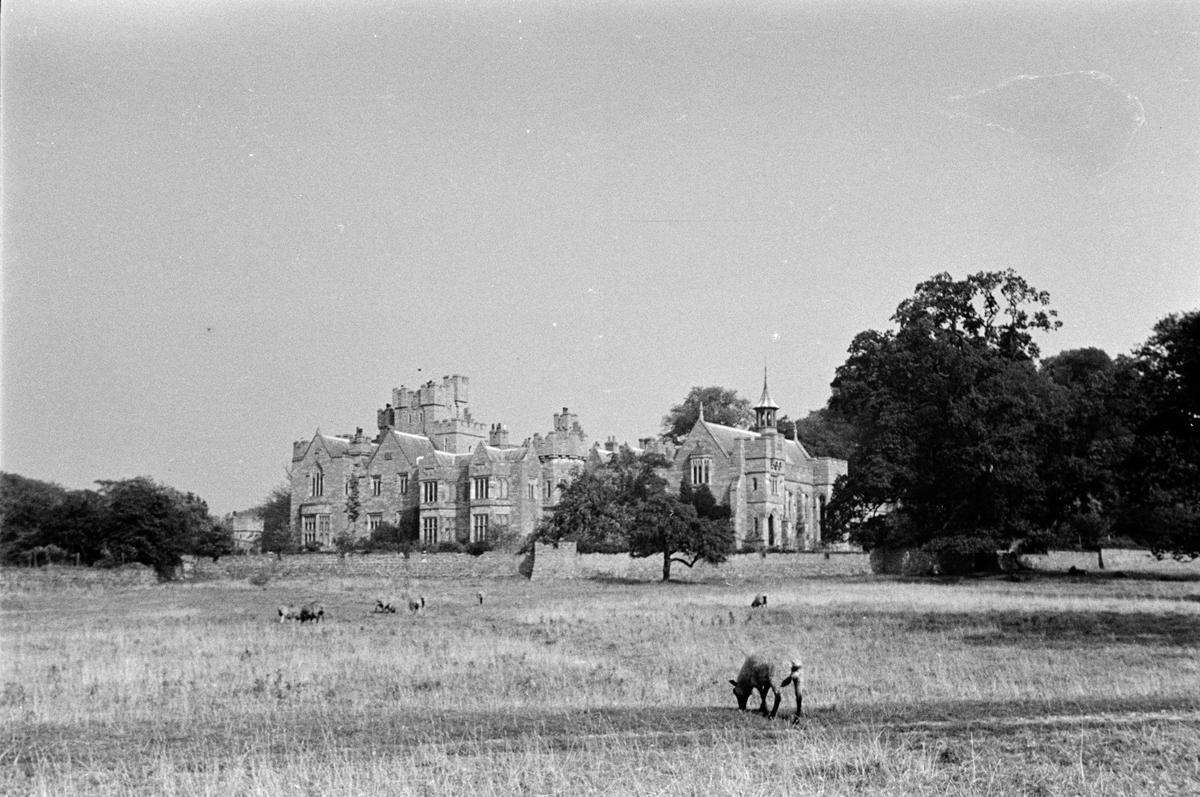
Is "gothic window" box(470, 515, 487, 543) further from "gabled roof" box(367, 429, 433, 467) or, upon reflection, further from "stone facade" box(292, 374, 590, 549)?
"gabled roof" box(367, 429, 433, 467)

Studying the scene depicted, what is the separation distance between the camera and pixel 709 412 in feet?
353

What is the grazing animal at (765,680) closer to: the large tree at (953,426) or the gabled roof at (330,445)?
the large tree at (953,426)

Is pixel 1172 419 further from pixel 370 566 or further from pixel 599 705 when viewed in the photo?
pixel 370 566

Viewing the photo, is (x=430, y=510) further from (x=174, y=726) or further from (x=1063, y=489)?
(x=174, y=726)

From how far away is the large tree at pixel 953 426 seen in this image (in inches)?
2138

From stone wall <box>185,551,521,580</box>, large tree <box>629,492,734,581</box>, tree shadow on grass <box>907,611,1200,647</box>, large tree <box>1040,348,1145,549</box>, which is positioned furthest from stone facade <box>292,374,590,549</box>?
tree shadow on grass <box>907,611,1200,647</box>

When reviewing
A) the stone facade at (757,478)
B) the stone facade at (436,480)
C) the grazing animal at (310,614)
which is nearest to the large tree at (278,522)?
the stone facade at (436,480)

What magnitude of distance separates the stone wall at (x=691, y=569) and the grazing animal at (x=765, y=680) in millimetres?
40501

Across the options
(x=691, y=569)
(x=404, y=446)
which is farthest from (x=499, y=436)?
(x=691, y=569)

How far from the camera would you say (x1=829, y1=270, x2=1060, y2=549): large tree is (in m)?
54.3

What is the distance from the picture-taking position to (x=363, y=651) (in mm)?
24234

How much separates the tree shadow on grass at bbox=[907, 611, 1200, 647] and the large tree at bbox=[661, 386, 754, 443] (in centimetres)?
7365

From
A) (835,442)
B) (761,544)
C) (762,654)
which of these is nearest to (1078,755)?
(762,654)

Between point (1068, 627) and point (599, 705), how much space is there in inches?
651
